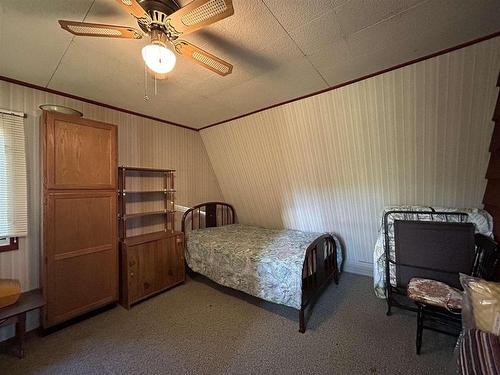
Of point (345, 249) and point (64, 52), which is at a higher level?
point (64, 52)

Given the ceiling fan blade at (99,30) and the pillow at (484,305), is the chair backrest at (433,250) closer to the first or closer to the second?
the pillow at (484,305)

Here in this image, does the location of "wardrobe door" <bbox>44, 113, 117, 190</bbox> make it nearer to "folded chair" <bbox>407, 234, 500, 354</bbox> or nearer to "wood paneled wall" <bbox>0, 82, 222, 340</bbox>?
Result: "wood paneled wall" <bbox>0, 82, 222, 340</bbox>

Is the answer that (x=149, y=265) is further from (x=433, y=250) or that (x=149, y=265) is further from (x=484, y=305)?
(x=433, y=250)

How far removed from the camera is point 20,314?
1.85 m

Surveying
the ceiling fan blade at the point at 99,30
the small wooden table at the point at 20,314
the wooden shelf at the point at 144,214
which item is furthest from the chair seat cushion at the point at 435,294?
the small wooden table at the point at 20,314

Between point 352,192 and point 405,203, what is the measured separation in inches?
24.6

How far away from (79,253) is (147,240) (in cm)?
70

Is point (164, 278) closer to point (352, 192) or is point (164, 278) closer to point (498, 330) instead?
point (352, 192)

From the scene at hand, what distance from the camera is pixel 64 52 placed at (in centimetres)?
182

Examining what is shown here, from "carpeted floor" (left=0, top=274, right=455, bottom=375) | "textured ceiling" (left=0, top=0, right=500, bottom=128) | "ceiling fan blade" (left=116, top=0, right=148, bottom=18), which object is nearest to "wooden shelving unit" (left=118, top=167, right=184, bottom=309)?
"carpeted floor" (left=0, top=274, right=455, bottom=375)

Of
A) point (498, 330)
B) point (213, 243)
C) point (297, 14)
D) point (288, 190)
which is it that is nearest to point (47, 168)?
point (213, 243)

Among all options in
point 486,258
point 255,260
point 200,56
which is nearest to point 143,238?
point 255,260

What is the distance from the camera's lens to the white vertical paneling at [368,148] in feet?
6.63

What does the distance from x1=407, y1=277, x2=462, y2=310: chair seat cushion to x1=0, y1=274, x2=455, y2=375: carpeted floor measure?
1.51 ft
